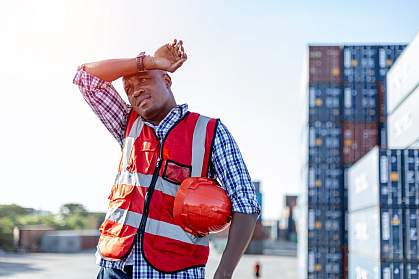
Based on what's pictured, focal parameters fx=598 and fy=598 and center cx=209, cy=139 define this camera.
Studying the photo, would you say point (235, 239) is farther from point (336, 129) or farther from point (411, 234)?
point (336, 129)

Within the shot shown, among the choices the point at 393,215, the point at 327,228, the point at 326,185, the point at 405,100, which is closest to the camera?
the point at 393,215

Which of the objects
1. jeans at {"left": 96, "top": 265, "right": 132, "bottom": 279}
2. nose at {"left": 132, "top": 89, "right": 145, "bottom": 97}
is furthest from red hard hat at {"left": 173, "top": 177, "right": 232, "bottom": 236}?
nose at {"left": 132, "top": 89, "right": 145, "bottom": 97}

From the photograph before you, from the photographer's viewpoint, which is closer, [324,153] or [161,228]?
[161,228]

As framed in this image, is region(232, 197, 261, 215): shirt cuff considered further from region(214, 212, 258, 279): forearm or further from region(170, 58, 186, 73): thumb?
region(170, 58, 186, 73): thumb

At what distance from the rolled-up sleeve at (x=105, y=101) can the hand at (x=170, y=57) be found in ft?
1.19

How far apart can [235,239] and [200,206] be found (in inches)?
7.7

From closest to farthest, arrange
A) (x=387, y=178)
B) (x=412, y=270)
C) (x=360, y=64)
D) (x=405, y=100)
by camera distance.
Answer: (x=412, y=270)
(x=387, y=178)
(x=405, y=100)
(x=360, y=64)

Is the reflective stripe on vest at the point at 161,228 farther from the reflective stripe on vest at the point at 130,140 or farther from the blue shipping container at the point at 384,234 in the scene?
the blue shipping container at the point at 384,234

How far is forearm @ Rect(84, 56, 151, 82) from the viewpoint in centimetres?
259

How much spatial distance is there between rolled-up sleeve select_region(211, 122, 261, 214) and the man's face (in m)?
0.30

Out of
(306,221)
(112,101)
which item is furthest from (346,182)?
(112,101)

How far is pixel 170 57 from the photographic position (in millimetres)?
2543

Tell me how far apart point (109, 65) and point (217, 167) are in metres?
0.69

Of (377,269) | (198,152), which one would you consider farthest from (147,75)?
(377,269)
